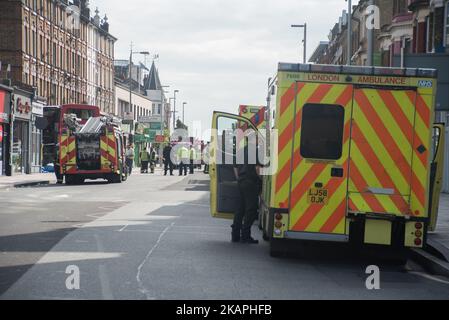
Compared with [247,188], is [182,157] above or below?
below

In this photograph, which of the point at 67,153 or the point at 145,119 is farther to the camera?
the point at 145,119

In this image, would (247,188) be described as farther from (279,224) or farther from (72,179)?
(72,179)

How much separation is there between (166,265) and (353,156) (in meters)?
2.81

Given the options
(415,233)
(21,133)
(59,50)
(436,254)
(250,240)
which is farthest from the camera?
(59,50)

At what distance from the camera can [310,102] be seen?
1034 centimetres

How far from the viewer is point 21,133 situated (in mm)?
46906

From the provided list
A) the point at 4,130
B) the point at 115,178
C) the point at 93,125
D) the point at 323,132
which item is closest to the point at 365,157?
the point at 323,132

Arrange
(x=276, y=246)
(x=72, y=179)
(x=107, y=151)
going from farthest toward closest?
(x=72, y=179) → (x=107, y=151) → (x=276, y=246)

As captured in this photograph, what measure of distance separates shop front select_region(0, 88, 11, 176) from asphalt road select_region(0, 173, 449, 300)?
2500 cm

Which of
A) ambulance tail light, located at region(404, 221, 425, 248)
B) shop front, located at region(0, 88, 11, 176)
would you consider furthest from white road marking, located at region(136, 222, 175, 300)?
shop front, located at region(0, 88, 11, 176)

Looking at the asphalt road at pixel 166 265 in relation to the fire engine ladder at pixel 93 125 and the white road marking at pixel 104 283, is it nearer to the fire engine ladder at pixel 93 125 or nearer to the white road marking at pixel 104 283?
the white road marking at pixel 104 283

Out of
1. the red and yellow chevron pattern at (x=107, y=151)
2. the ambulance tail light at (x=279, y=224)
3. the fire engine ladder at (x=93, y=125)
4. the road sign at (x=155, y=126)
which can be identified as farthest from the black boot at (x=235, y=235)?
the road sign at (x=155, y=126)
